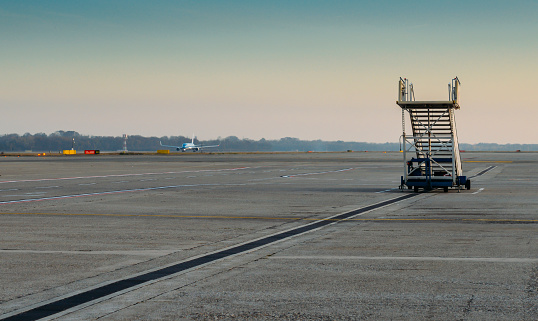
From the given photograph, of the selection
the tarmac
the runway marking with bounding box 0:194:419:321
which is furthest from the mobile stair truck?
the runway marking with bounding box 0:194:419:321

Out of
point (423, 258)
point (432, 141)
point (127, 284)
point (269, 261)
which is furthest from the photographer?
point (432, 141)

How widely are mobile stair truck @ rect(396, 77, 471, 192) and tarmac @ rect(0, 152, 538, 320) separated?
651 centimetres

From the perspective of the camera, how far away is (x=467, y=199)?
23828 millimetres

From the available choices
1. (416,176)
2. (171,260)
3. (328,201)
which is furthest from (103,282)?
(416,176)

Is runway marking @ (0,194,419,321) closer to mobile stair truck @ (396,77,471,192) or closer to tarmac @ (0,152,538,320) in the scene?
tarmac @ (0,152,538,320)

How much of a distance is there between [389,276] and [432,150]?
71.0ft

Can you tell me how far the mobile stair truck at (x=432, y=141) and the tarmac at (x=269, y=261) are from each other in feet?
21.4

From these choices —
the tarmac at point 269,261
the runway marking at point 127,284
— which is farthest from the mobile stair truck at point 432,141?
the runway marking at point 127,284

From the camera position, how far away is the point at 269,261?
35.1 ft

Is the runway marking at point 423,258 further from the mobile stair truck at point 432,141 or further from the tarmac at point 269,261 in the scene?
the mobile stair truck at point 432,141

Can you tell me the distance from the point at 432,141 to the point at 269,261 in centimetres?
2107

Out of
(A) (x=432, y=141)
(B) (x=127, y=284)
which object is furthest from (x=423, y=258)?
(A) (x=432, y=141)

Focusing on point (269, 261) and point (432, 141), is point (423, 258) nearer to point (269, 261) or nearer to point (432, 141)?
point (269, 261)

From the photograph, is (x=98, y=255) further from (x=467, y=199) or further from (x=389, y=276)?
(x=467, y=199)
